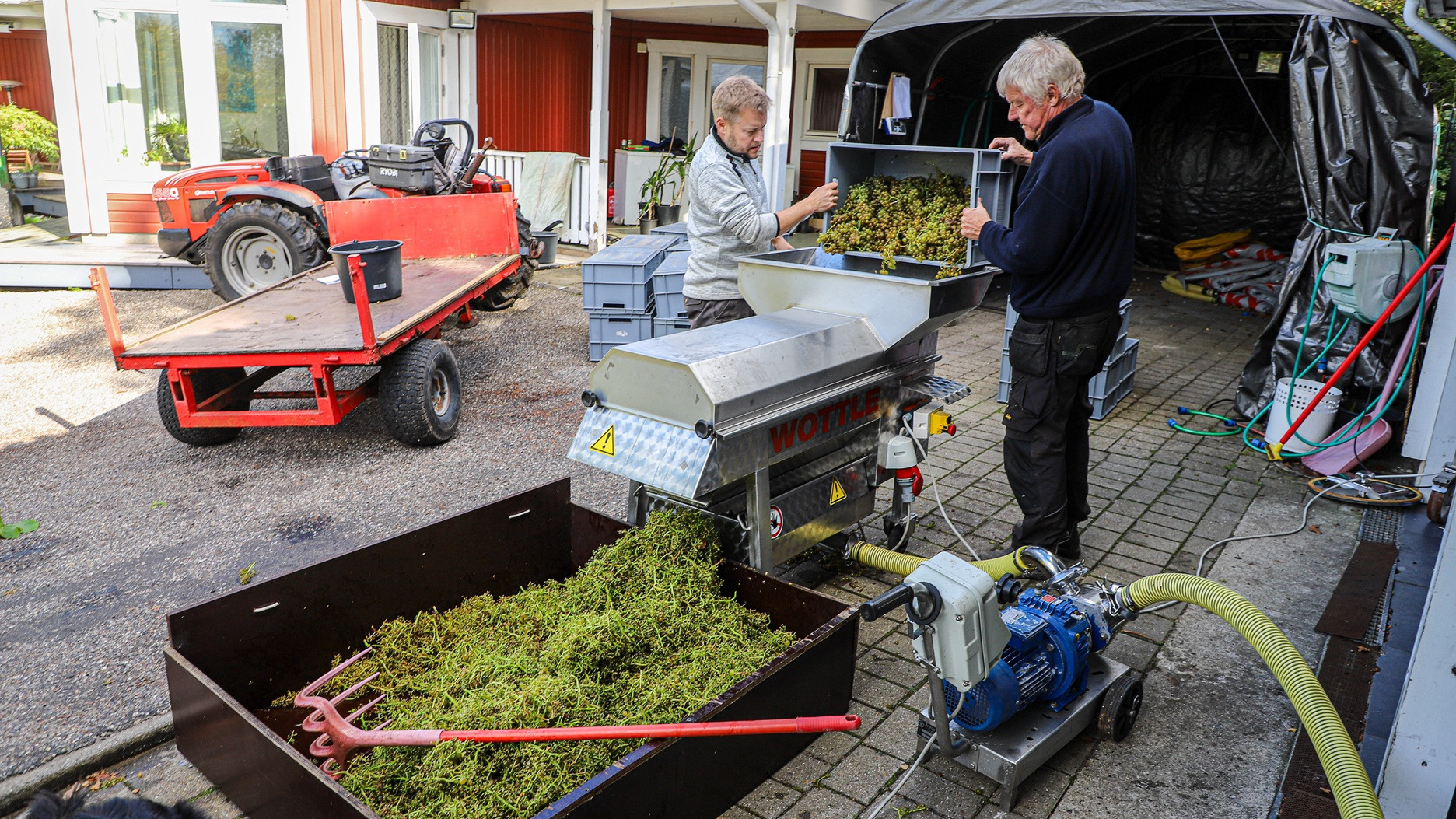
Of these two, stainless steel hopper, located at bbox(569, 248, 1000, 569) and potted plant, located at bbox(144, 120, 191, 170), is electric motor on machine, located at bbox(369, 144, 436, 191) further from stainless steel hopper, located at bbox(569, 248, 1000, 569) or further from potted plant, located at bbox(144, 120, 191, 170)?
stainless steel hopper, located at bbox(569, 248, 1000, 569)

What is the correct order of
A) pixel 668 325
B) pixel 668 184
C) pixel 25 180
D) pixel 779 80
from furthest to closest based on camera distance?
pixel 25 180 < pixel 668 184 < pixel 779 80 < pixel 668 325

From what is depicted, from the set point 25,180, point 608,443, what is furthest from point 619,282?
point 25,180

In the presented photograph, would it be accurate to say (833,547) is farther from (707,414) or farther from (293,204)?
(293,204)

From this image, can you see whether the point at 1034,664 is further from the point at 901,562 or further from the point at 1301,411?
the point at 1301,411

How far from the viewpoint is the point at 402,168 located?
320 inches

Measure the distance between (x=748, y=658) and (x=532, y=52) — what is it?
12.6 metres

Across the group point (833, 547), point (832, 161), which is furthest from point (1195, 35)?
point (833, 547)

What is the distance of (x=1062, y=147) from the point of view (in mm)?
3441

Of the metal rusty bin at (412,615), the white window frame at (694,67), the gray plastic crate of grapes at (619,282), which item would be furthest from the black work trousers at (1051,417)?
the white window frame at (694,67)

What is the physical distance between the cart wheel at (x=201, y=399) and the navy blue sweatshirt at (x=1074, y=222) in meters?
4.26

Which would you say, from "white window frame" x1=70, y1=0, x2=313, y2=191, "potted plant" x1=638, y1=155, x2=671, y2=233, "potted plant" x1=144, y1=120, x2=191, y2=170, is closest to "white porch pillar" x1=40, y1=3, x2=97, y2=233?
"white window frame" x1=70, y1=0, x2=313, y2=191

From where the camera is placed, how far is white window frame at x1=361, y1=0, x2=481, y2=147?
440 inches

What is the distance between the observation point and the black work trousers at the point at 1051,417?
3717mm

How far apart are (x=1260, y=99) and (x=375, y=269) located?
1089 centimetres
